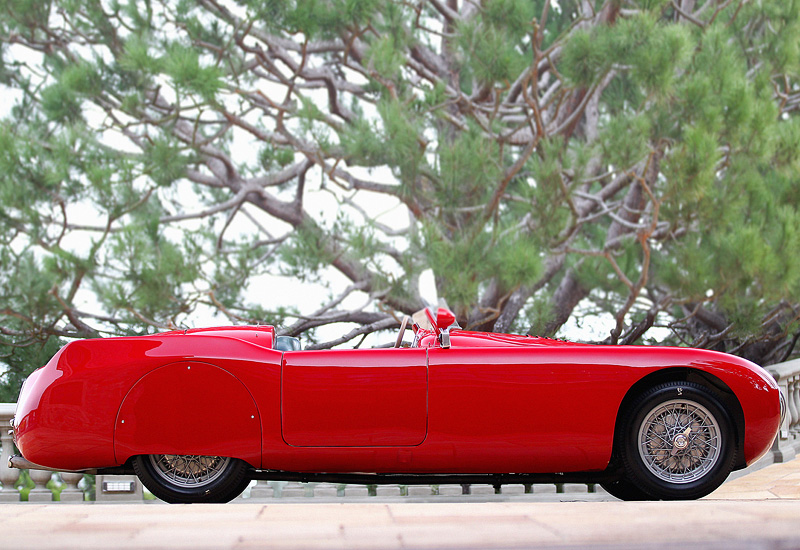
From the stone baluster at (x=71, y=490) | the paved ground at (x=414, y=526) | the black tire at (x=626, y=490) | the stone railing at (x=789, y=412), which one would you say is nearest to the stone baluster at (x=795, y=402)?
the stone railing at (x=789, y=412)

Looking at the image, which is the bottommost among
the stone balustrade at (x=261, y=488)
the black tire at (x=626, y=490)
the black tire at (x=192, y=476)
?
the stone balustrade at (x=261, y=488)

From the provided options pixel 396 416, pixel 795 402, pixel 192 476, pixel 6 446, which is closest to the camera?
pixel 396 416

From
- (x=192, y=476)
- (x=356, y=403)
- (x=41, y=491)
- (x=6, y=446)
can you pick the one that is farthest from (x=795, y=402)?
(x=6, y=446)

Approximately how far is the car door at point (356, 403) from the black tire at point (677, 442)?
964 mm

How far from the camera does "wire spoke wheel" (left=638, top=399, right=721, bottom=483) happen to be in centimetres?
356

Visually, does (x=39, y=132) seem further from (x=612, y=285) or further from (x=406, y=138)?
(x=612, y=285)

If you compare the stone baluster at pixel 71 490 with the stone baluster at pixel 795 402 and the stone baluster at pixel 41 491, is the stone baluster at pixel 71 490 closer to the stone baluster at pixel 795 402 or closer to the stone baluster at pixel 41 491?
the stone baluster at pixel 41 491

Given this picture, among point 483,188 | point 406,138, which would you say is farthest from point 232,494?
point 483,188

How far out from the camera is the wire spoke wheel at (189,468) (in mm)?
3590

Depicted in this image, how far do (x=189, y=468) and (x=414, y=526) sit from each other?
4.73ft

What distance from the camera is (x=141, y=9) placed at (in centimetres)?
852

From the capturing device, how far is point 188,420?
352cm

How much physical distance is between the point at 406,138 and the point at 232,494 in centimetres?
385

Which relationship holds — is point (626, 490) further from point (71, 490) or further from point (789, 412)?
point (789, 412)
